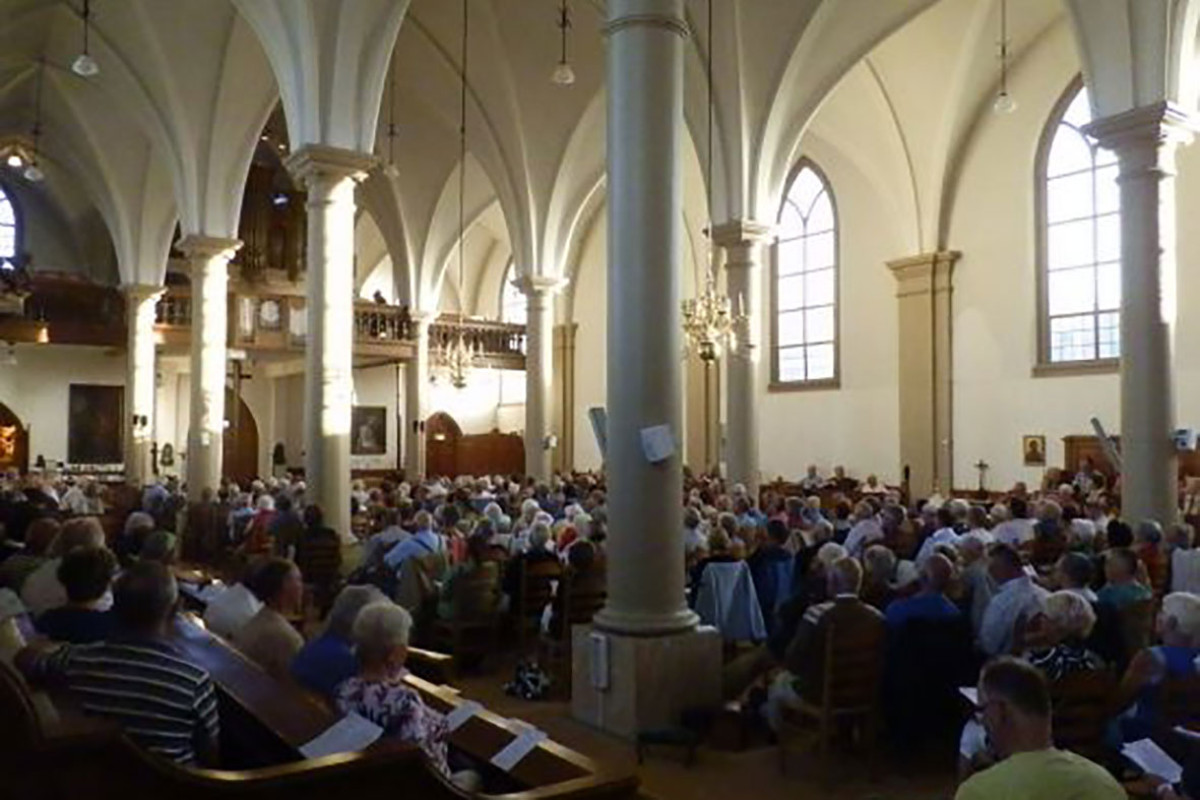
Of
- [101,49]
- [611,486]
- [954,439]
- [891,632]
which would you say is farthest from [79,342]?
[891,632]

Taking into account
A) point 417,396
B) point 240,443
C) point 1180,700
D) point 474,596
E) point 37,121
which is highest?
point 37,121

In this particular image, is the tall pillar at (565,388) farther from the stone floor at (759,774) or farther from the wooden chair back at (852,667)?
the wooden chair back at (852,667)

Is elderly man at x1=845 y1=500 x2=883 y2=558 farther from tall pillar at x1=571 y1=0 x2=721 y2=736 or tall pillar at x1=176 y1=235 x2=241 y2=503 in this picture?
tall pillar at x1=176 y1=235 x2=241 y2=503

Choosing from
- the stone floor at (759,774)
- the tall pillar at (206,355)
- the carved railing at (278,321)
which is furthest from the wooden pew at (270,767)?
the carved railing at (278,321)

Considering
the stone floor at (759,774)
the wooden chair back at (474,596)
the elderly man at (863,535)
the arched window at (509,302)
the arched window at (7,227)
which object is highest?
the arched window at (7,227)

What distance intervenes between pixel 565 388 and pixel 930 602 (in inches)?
893

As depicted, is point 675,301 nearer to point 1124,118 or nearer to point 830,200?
point 1124,118

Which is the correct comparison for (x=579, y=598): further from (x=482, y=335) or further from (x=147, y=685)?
(x=482, y=335)

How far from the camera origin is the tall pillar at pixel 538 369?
1888 centimetres

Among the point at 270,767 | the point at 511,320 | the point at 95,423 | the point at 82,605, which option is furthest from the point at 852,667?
the point at 511,320

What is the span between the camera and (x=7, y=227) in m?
27.3

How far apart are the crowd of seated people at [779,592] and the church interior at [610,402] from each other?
0.03 metres

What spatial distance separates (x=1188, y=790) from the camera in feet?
12.2

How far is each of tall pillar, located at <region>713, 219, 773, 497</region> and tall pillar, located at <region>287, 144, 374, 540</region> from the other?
197 inches
